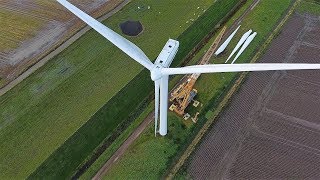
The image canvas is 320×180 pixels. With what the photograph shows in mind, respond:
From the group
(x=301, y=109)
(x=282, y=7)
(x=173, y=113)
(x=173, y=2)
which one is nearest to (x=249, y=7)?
(x=282, y=7)

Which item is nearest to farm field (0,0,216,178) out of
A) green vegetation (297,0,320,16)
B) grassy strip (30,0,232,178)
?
grassy strip (30,0,232,178)

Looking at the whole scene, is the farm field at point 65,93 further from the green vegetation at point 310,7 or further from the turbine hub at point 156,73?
the green vegetation at point 310,7

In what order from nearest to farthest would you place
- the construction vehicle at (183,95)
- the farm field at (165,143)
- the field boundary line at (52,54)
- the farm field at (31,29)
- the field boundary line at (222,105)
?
the farm field at (165,143), the field boundary line at (222,105), the construction vehicle at (183,95), the field boundary line at (52,54), the farm field at (31,29)

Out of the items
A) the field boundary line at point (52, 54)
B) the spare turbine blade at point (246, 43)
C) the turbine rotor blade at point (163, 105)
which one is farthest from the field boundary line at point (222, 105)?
the field boundary line at point (52, 54)

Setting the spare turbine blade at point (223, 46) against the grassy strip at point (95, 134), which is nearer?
the grassy strip at point (95, 134)

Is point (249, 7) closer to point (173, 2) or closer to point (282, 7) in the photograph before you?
point (282, 7)

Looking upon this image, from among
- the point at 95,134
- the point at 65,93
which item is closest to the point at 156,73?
the point at 95,134

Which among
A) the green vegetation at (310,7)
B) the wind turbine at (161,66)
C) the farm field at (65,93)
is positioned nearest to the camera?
the wind turbine at (161,66)

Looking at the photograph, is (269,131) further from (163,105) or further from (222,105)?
(163,105)
